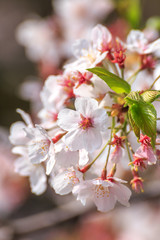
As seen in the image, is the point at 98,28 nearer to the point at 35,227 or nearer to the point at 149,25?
the point at 149,25

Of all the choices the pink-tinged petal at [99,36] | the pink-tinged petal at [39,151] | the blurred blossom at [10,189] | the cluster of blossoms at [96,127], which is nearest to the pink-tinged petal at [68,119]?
the cluster of blossoms at [96,127]

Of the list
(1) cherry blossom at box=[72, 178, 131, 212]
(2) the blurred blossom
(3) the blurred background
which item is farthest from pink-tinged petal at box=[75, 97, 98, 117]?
(2) the blurred blossom

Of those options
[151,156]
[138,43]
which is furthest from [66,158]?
[138,43]

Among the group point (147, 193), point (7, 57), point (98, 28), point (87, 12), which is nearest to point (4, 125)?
point (7, 57)

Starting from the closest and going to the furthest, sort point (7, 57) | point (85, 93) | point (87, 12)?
1. point (85, 93)
2. point (87, 12)
3. point (7, 57)

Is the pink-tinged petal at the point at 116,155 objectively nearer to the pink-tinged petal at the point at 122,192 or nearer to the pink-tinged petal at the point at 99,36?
the pink-tinged petal at the point at 122,192

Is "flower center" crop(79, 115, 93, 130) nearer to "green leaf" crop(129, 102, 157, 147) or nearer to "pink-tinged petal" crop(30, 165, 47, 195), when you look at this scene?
"green leaf" crop(129, 102, 157, 147)
